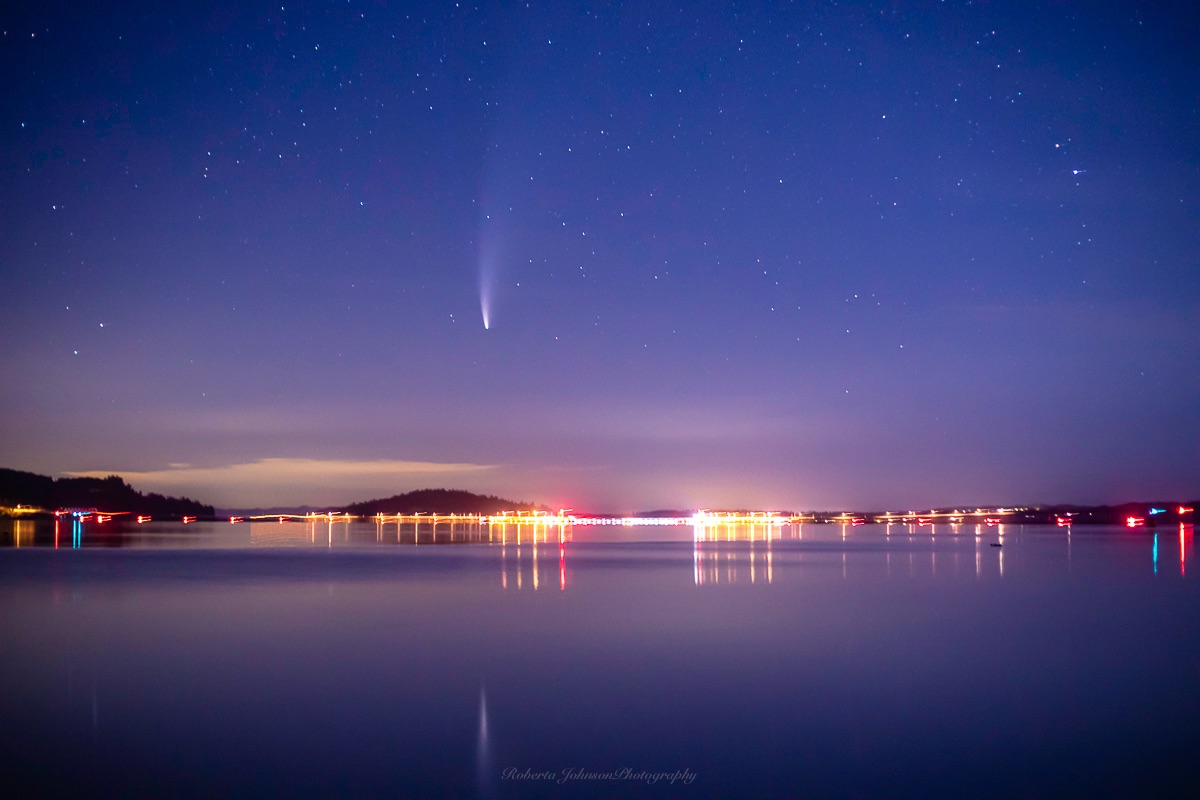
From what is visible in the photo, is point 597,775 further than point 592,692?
No

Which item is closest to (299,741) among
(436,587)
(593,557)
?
(436,587)

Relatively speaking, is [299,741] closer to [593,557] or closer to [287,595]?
[287,595]

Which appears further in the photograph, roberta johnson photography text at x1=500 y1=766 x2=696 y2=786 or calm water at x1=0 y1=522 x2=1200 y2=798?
calm water at x1=0 y1=522 x2=1200 y2=798

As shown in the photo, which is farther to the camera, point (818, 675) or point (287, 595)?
point (287, 595)

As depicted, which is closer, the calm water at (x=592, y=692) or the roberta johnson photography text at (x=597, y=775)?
the roberta johnson photography text at (x=597, y=775)

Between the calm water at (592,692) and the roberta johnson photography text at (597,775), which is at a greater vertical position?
the roberta johnson photography text at (597,775)

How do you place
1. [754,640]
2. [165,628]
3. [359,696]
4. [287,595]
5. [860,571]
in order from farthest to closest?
[860,571] < [287,595] < [165,628] < [754,640] < [359,696]

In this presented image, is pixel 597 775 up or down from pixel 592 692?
up

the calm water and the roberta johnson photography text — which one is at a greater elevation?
the roberta johnson photography text
